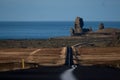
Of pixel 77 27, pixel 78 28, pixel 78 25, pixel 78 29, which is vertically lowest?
pixel 78 29

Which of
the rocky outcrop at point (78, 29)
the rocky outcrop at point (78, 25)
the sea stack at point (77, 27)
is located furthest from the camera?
the rocky outcrop at point (78, 25)

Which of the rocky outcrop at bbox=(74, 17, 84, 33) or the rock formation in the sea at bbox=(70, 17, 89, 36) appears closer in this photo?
the rock formation in the sea at bbox=(70, 17, 89, 36)

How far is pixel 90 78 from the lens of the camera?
38.0m

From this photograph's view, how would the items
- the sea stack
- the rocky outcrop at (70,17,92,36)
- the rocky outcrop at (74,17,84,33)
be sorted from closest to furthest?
the rocky outcrop at (70,17,92,36), the sea stack, the rocky outcrop at (74,17,84,33)

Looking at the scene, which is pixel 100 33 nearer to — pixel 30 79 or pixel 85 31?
pixel 85 31

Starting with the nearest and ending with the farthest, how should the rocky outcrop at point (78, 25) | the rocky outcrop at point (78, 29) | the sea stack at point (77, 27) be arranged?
the rocky outcrop at point (78, 29), the sea stack at point (77, 27), the rocky outcrop at point (78, 25)

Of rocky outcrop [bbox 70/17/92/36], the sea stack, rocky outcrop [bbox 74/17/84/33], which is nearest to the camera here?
rocky outcrop [bbox 70/17/92/36]

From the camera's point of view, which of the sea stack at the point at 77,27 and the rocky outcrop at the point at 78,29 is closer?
the rocky outcrop at the point at 78,29

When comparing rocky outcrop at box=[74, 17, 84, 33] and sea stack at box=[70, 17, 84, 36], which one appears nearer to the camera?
sea stack at box=[70, 17, 84, 36]

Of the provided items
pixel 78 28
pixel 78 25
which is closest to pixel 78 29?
pixel 78 28

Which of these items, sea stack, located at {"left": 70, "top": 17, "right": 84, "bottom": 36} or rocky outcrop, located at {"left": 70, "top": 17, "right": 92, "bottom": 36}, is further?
sea stack, located at {"left": 70, "top": 17, "right": 84, "bottom": 36}

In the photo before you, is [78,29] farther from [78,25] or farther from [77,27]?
[78,25]

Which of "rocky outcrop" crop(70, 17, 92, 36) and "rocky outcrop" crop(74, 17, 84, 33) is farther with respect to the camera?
"rocky outcrop" crop(74, 17, 84, 33)

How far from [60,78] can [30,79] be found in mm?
3126
